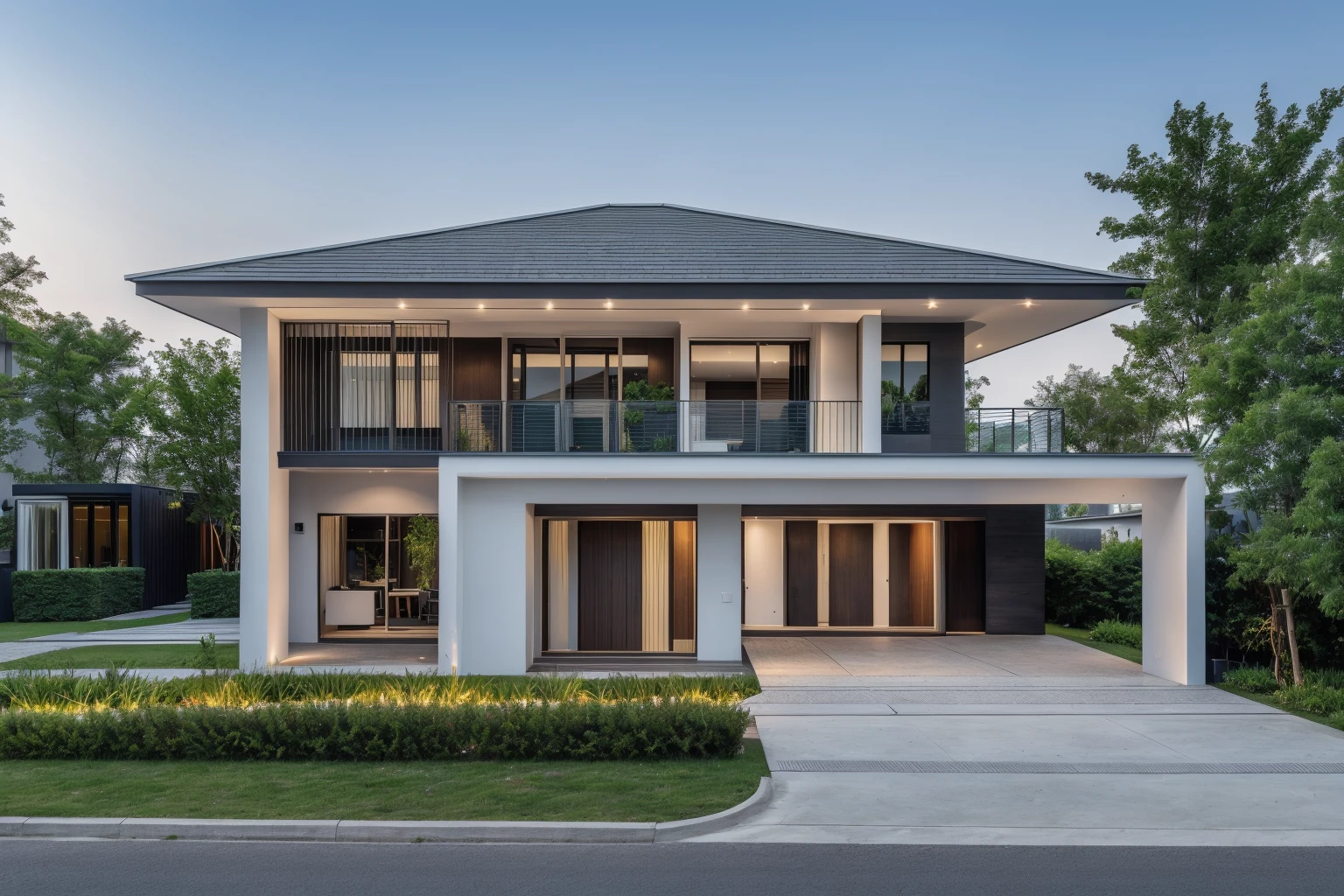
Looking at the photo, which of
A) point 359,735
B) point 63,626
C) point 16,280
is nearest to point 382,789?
point 359,735

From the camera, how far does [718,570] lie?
16469 millimetres

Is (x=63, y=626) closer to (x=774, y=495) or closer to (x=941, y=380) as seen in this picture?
(x=774, y=495)

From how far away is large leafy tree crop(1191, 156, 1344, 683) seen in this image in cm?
1108

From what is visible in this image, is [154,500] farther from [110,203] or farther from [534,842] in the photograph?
[534,842]

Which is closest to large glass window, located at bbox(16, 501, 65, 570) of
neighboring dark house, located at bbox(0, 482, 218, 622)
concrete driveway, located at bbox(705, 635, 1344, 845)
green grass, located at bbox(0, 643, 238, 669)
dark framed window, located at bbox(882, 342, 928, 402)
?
neighboring dark house, located at bbox(0, 482, 218, 622)

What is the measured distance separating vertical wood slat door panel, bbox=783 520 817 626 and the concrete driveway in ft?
14.8

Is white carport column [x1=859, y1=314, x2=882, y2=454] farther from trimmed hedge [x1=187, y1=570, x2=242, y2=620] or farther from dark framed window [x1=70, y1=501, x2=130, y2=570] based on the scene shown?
dark framed window [x1=70, y1=501, x2=130, y2=570]

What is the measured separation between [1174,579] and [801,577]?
795cm

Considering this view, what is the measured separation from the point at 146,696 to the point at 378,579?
25.2 feet

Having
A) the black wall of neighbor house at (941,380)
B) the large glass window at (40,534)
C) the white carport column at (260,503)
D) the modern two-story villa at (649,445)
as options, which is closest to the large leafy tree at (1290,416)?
the modern two-story villa at (649,445)

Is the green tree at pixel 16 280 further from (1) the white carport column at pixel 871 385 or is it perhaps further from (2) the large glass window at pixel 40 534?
(1) the white carport column at pixel 871 385

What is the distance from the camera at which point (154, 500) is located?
2677 centimetres

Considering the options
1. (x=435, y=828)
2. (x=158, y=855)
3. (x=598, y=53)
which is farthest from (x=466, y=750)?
(x=598, y=53)

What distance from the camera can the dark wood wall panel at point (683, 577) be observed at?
17297 millimetres
